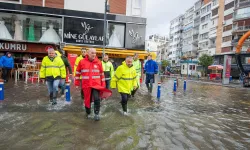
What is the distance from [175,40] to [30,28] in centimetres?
9266

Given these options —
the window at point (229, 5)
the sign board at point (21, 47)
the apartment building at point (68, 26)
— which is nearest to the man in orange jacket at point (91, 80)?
the apartment building at point (68, 26)

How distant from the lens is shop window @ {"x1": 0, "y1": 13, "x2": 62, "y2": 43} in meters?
18.5

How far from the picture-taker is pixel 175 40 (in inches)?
4136

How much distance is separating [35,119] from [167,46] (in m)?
118

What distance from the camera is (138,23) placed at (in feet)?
69.4

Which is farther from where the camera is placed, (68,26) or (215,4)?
(215,4)

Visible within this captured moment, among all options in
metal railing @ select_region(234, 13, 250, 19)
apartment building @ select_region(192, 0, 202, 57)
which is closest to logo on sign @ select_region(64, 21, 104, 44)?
metal railing @ select_region(234, 13, 250, 19)

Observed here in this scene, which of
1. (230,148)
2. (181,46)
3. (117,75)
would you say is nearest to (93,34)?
(117,75)

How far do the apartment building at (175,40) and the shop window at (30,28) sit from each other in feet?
261

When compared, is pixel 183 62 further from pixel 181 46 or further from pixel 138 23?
pixel 138 23

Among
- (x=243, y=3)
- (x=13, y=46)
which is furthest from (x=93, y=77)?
(x=243, y=3)

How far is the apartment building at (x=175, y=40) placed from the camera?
322 ft

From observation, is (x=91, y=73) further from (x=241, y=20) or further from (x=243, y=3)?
(x=243, y=3)

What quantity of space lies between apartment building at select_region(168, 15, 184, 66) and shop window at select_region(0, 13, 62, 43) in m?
79.6
